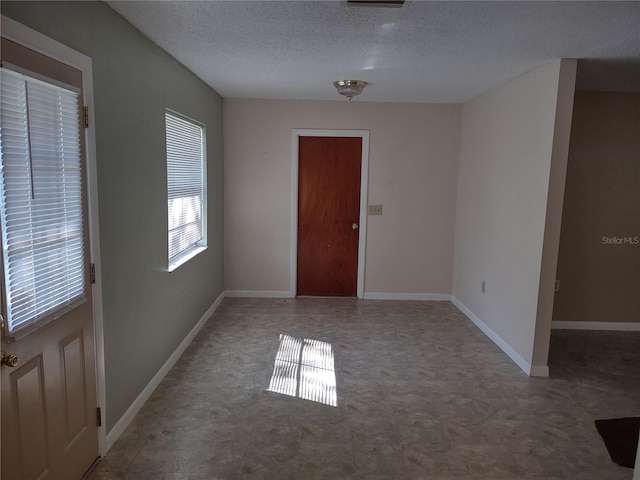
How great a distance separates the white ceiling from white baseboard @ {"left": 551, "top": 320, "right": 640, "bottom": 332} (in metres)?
2.29

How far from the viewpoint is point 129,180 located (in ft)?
8.38

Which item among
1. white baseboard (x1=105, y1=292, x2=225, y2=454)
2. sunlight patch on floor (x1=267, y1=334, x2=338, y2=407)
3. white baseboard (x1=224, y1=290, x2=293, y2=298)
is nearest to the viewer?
white baseboard (x1=105, y1=292, x2=225, y2=454)

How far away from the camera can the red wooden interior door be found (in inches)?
204

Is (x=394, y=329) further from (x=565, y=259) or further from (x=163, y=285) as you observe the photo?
(x=163, y=285)

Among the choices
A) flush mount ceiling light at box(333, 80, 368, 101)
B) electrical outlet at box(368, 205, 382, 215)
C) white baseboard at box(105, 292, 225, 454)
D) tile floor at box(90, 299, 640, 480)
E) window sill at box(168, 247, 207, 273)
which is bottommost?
tile floor at box(90, 299, 640, 480)

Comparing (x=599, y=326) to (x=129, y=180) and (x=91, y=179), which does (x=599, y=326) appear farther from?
(x=91, y=179)

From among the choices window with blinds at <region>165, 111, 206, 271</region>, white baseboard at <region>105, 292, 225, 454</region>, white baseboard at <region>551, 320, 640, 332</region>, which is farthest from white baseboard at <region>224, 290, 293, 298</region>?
white baseboard at <region>551, 320, 640, 332</region>

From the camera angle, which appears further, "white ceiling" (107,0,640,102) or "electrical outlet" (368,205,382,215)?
"electrical outlet" (368,205,382,215)

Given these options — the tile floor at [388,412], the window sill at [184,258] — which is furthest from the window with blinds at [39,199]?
the window sill at [184,258]

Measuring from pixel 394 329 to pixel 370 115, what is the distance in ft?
8.09

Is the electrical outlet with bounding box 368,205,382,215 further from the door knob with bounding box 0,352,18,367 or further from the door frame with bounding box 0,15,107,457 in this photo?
the door knob with bounding box 0,352,18,367

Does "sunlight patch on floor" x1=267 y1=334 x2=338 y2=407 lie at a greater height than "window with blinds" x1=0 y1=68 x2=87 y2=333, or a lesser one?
lesser

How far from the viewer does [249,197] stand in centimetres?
522

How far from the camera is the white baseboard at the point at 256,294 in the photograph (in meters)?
5.38
